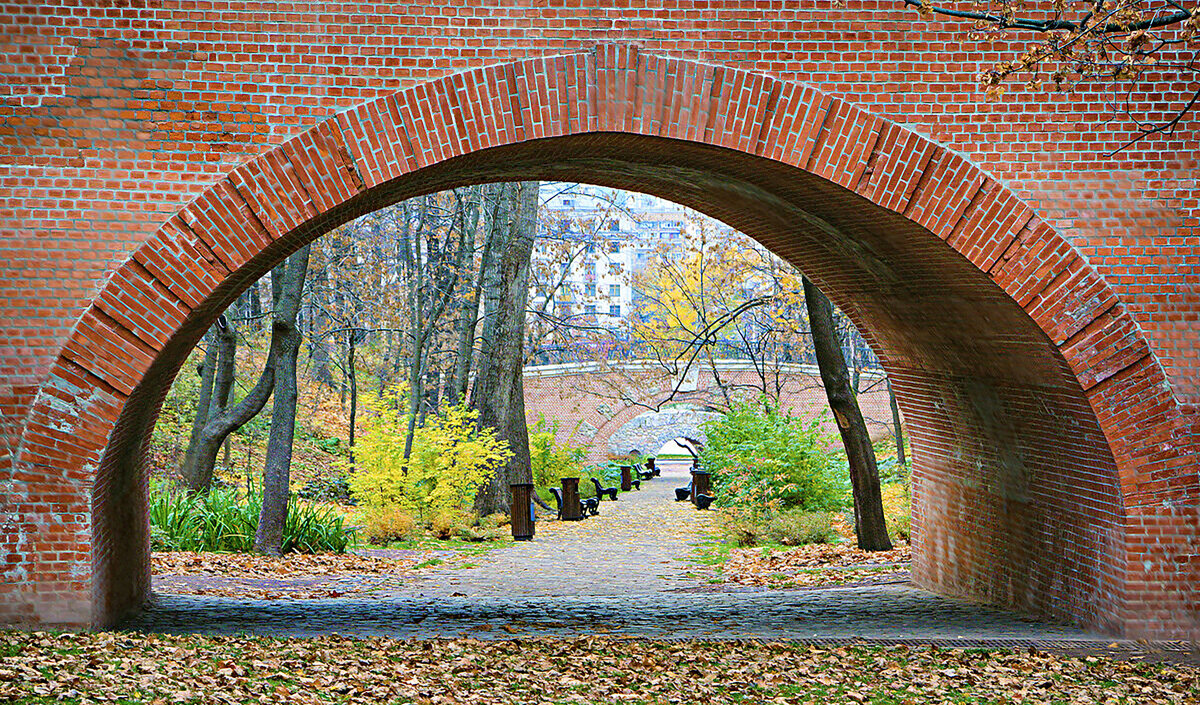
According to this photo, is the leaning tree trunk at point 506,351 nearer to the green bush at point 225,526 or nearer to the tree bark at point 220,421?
the tree bark at point 220,421

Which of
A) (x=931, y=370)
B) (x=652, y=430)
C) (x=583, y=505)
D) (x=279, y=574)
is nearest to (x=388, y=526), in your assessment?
(x=279, y=574)

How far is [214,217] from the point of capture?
7738mm

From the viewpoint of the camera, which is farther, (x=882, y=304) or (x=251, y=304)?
(x=251, y=304)

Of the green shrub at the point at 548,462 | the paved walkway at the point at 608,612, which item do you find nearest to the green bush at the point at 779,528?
the paved walkway at the point at 608,612

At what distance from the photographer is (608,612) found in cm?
1077

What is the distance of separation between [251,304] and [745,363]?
2136cm

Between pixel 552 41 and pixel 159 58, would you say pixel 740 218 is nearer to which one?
pixel 552 41

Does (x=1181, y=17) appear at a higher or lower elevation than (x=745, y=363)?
lower

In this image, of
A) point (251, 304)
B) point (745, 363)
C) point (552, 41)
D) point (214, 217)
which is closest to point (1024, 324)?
point (552, 41)

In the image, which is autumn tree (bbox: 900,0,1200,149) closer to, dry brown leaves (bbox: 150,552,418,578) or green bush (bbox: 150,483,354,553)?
dry brown leaves (bbox: 150,552,418,578)

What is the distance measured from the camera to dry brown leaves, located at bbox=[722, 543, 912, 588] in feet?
44.3

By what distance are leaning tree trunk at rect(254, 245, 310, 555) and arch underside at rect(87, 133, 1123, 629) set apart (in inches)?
209

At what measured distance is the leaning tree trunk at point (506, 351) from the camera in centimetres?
2191

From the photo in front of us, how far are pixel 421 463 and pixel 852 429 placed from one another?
7.54m
